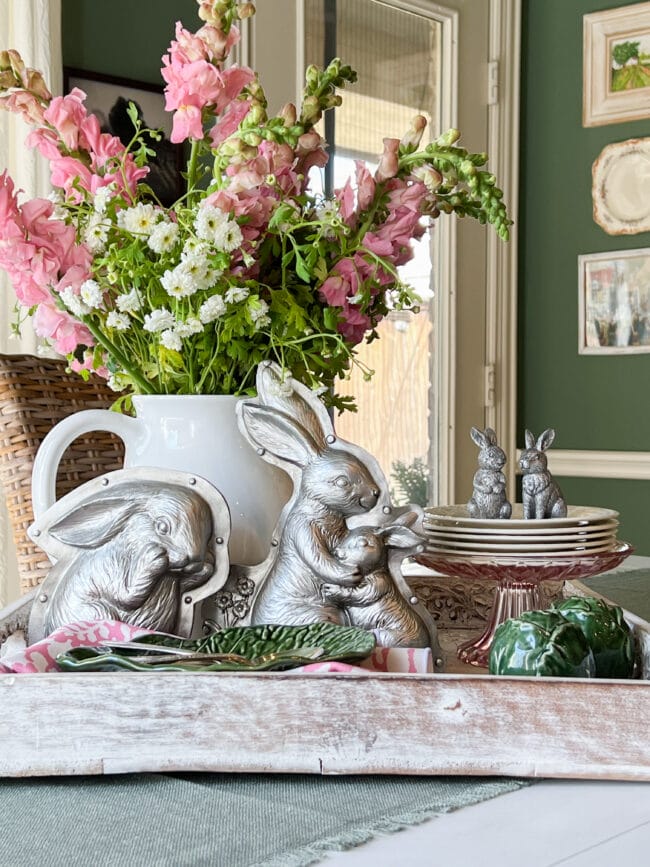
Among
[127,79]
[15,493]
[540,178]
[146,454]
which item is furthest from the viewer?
[540,178]

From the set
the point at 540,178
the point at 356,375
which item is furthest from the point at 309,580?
the point at 540,178

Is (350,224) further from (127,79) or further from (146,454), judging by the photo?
(127,79)

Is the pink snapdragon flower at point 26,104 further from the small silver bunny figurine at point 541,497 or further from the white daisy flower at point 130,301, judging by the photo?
the small silver bunny figurine at point 541,497

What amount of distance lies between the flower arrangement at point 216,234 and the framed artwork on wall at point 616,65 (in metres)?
3.02

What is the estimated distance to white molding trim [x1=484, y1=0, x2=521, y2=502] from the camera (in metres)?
3.90

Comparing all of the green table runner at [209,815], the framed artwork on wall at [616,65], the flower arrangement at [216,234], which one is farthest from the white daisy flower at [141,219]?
the framed artwork on wall at [616,65]

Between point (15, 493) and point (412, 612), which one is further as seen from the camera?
point (15, 493)

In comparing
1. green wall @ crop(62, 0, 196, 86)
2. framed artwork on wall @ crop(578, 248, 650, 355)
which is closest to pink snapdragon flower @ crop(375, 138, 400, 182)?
green wall @ crop(62, 0, 196, 86)

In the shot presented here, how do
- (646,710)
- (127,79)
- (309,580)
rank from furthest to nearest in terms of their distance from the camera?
1. (127,79)
2. (309,580)
3. (646,710)

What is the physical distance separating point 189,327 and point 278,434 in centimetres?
11

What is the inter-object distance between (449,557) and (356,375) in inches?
102

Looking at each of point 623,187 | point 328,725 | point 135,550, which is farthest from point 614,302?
point 328,725

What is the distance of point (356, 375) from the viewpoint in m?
3.50

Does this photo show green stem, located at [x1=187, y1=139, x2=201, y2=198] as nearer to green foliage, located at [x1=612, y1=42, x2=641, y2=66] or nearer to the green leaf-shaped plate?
the green leaf-shaped plate
